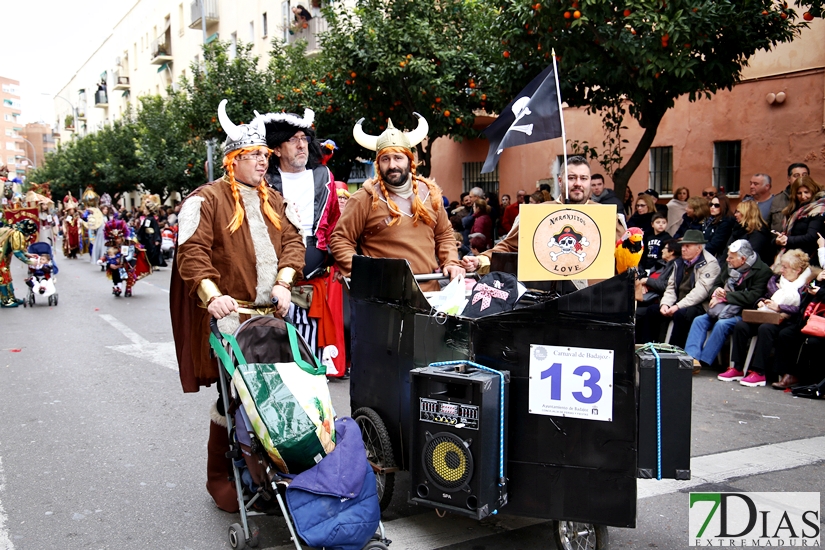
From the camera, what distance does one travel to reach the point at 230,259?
14.1 ft

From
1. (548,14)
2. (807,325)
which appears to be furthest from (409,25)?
(807,325)

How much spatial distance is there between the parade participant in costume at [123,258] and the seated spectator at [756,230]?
36.8 feet

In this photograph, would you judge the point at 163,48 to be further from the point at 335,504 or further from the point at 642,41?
the point at 335,504

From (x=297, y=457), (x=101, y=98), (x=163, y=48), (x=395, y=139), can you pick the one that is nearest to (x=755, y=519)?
(x=297, y=457)

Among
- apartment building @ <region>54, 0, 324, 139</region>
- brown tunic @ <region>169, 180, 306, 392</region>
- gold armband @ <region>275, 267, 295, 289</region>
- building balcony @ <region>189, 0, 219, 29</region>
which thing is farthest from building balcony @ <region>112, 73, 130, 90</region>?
gold armband @ <region>275, 267, 295, 289</region>

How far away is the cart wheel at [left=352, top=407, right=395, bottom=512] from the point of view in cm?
425

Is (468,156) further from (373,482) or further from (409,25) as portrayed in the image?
(373,482)

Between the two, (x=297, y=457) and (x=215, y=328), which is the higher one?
(x=215, y=328)

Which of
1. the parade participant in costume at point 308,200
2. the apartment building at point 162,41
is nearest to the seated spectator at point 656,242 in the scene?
the parade participant in costume at point 308,200

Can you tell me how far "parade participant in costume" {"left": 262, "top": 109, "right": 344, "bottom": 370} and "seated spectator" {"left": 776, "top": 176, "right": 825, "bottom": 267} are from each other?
16.9ft

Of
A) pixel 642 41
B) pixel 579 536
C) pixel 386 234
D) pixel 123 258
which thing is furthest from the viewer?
pixel 123 258

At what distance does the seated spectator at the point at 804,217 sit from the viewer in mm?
8117

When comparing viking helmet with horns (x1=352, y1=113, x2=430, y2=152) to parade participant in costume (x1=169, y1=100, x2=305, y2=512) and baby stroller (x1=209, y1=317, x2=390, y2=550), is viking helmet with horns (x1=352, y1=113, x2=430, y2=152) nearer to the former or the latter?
parade participant in costume (x1=169, y1=100, x2=305, y2=512)

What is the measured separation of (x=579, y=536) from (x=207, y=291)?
7.32ft
